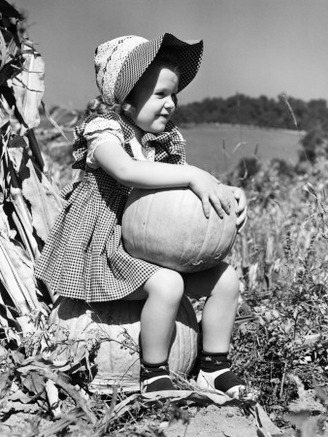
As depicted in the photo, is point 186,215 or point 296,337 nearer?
A: point 186,215

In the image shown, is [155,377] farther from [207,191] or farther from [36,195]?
[36,195]

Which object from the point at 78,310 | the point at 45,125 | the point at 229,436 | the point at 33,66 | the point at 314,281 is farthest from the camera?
the point at 45,125

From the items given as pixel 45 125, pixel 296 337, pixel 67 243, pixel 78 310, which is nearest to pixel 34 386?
pixel 78 310

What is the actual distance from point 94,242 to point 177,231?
42 cm

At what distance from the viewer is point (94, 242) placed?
313 cm

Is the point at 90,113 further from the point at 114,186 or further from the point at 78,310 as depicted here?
the point at 78,310

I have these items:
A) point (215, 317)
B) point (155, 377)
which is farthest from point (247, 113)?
point (155, 377)

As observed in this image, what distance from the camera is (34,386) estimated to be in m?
2.89

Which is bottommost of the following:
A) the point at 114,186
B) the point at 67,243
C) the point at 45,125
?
the point at 45,125

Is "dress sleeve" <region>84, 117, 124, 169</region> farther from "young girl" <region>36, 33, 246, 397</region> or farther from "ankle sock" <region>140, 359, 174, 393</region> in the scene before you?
"ankle sock" <region>140, 359, 174, 393</region>

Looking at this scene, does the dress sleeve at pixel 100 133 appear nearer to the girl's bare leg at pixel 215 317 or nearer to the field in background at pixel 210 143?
the girl's bare leg at pixel 215 317

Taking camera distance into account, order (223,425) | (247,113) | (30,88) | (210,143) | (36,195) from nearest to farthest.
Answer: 1. (223,425)
2. (36,195)
3. (30,88)
4. (210,143)
5. (247,113)

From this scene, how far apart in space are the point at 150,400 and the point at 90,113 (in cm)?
130

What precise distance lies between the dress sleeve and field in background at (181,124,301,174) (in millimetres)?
3269
